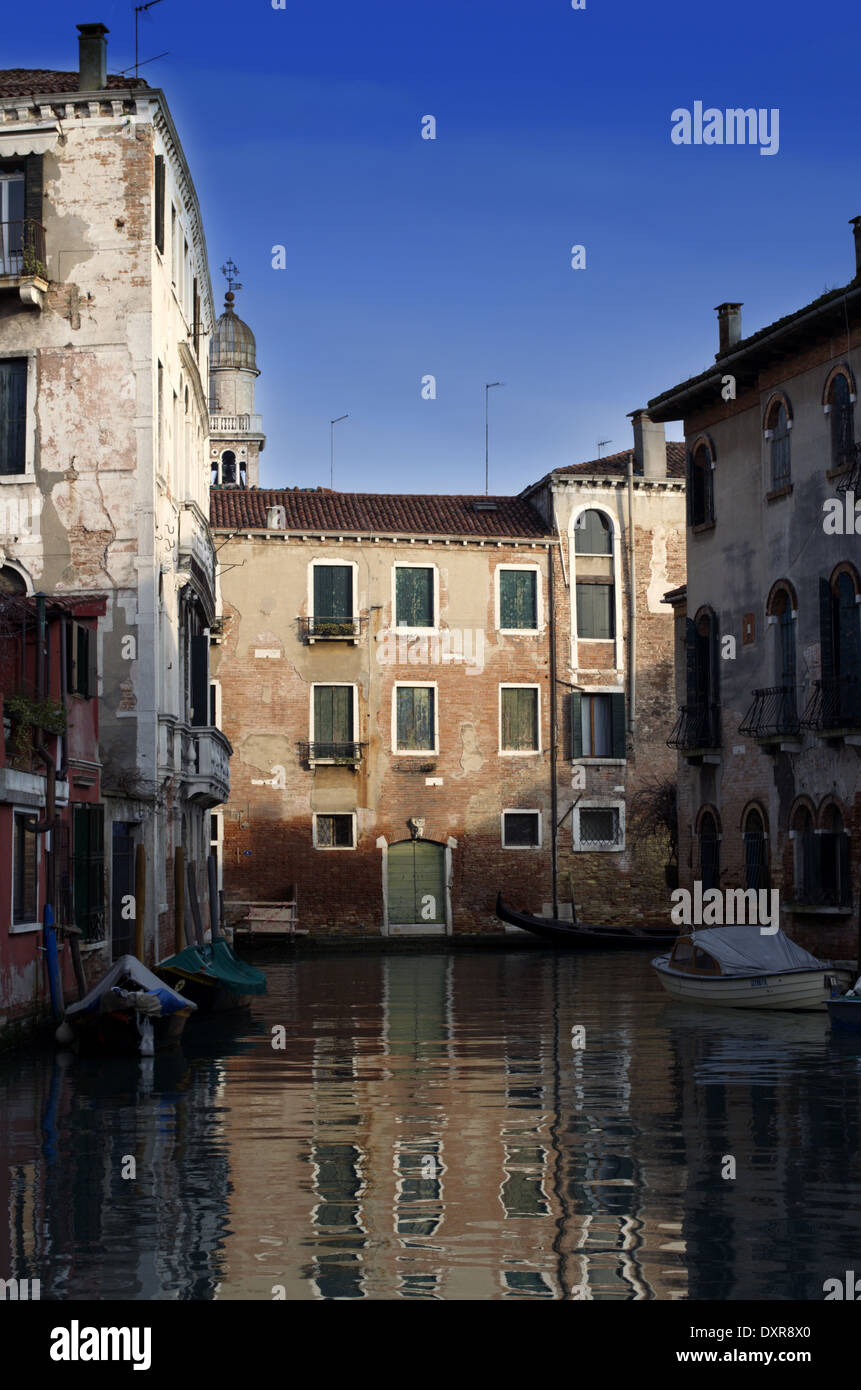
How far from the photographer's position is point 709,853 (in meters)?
26.9

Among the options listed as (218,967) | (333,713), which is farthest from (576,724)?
(218,967)

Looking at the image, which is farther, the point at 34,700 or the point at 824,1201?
the point at 34,700

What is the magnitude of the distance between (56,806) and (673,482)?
2289 cm

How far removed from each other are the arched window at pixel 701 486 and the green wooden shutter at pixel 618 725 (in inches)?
416

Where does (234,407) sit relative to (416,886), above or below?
above

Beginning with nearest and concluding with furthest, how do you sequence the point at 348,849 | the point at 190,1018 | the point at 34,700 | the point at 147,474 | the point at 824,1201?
the point at 824,1201 → the point at 34,700 → the point at 190,1018 → the point at 147,474 → the point at 348,849

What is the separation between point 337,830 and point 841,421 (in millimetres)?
17022

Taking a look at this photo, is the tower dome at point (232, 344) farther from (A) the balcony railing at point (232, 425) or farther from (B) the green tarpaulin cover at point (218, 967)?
(B) the green tarpaulin cover at point (218, 967)

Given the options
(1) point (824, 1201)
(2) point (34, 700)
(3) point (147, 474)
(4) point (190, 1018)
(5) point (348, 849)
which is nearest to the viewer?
(1) point (824, 1201)

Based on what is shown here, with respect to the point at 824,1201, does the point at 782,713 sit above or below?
above

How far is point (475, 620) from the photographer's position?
3734 centimetres

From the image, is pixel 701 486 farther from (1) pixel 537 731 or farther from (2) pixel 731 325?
(1) pixel 537 731
